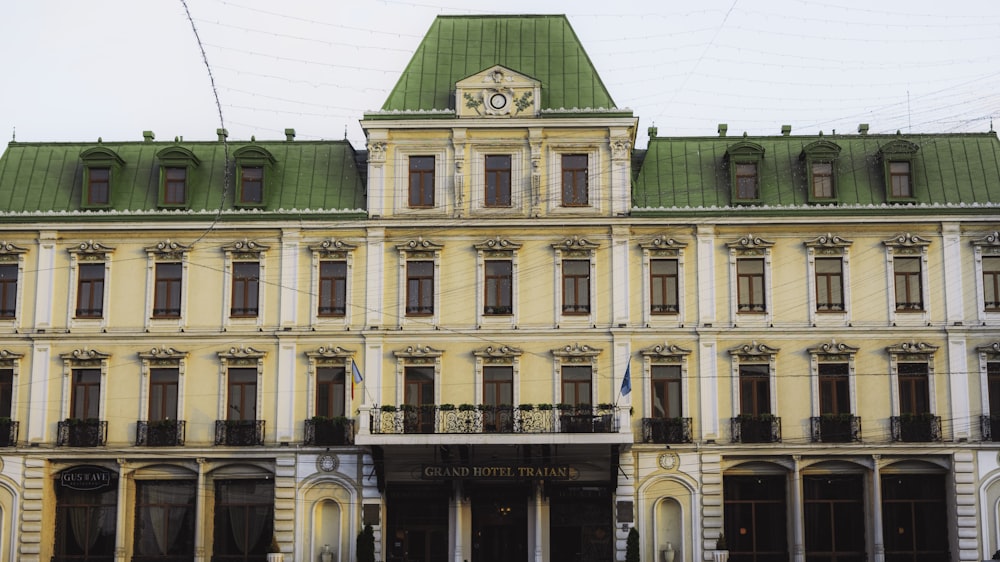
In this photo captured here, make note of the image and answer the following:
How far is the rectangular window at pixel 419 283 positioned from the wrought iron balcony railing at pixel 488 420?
13.0 ft

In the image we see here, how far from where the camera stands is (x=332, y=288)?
43.4 m

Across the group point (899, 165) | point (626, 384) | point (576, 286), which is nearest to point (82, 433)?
point (576, 286)

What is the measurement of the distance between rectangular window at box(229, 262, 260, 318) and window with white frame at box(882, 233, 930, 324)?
73.2 feet

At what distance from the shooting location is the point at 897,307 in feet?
139

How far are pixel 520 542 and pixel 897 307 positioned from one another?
50.8 ft

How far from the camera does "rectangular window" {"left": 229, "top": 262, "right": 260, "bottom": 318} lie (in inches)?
1706

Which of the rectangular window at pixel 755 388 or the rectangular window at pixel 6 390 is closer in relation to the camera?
the rectangular window at pixel 755 388

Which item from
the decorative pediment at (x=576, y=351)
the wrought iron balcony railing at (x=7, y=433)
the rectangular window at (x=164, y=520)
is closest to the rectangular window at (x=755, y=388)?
the decorative pediment at (x=576, y=351)

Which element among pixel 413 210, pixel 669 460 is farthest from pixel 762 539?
pixel 413 210

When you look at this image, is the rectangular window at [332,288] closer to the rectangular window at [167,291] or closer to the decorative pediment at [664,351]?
the rectangular window at [167,291]

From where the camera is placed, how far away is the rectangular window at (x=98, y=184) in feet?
147

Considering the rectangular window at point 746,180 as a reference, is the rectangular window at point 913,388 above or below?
below

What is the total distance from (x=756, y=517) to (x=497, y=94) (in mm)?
17426

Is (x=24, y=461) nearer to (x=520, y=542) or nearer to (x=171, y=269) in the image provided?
(x=171, y=269)
